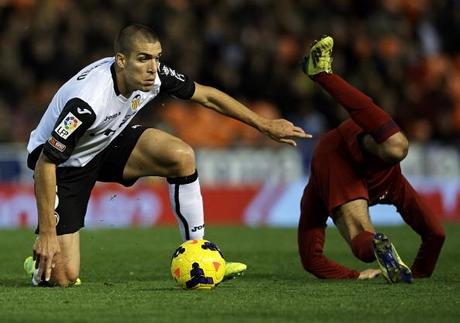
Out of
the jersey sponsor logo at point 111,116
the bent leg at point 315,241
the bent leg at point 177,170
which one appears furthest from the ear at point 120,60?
the bent leg at point 315,241

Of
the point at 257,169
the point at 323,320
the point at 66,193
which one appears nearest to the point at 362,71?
the point at 257,169

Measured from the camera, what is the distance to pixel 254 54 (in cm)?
1839

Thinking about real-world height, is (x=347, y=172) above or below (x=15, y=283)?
above

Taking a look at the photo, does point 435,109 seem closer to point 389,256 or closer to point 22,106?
point 22,106

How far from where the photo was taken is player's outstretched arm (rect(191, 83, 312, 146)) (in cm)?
814

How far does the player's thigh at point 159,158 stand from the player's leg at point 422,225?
160cm

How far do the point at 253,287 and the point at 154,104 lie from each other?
9.35 meters

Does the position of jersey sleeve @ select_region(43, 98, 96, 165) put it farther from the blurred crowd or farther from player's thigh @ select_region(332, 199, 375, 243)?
the blurred crowd

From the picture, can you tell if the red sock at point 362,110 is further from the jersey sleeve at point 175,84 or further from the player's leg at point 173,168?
the player's leg at point 173,168

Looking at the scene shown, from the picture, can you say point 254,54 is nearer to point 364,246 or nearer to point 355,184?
point 355,184

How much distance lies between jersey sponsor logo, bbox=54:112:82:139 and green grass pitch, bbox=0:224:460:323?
3.48ft

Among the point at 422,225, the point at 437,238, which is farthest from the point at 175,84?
the point at 437,238

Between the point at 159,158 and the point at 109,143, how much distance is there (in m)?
0.41

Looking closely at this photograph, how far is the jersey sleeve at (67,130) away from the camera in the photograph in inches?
293
